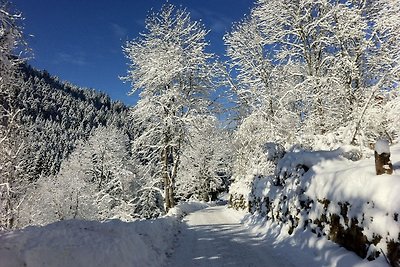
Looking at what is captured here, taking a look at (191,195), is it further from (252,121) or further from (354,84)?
(354,84)

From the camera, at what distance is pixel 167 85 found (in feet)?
74.0

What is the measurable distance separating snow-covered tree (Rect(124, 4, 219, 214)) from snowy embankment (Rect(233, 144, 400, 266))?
7.62 meters

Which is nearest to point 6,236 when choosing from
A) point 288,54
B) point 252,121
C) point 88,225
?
point 88,225

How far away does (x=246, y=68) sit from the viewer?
912 inches

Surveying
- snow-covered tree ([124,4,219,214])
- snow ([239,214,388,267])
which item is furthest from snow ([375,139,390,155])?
snow-covered tree ([124,4,219,214])

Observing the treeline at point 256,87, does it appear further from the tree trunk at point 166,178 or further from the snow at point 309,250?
the snow at point 309,250

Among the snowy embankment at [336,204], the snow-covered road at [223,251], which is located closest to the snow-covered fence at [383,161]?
the snowy embankment at [336,204]

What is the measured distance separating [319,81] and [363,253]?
1011 cm

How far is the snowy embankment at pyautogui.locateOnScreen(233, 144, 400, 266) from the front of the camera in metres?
7.00

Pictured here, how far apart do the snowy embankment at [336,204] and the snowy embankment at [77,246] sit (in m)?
4.76

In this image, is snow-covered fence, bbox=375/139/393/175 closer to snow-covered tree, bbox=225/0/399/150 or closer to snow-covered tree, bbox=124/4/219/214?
snow-covered tree, bbox=225/0/399/150

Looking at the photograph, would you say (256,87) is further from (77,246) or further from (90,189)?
(90,189)

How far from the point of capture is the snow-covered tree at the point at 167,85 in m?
21.8

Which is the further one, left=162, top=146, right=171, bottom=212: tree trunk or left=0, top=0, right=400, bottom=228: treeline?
left=162, top=146, right=171, bottom=212: tree trunk
